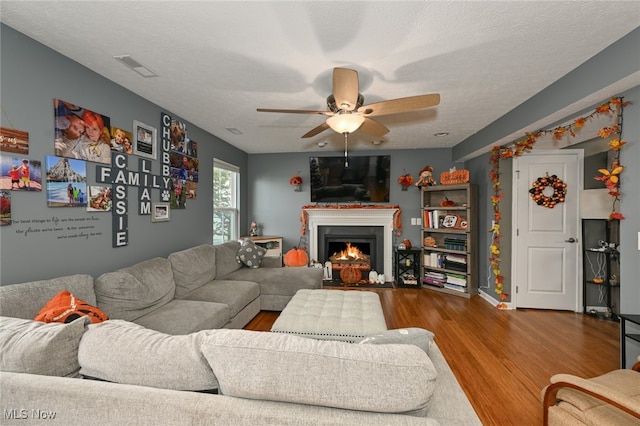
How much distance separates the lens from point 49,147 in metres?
2.00

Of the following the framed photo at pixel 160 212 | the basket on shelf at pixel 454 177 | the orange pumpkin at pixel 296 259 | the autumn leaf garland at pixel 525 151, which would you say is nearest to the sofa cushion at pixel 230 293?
the framed photo at pixel 160 212

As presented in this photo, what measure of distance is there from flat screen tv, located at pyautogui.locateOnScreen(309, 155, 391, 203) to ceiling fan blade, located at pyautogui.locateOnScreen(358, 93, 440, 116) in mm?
2953

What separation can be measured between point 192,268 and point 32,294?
1426mm

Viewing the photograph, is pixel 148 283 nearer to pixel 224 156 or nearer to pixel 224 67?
pixel 224 67

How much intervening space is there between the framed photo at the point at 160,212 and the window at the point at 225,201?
4.24 feet

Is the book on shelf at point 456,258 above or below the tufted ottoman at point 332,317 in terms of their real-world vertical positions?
above

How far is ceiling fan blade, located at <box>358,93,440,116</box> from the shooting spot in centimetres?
200

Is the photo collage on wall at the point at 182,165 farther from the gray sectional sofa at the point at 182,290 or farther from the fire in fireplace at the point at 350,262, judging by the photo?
the fire in fireplace at the point at 350,262

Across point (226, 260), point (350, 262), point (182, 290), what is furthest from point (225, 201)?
point (350, 262)

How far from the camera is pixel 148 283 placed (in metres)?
2.43

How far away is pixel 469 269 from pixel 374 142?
257 centimetres

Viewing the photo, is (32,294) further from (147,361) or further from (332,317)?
(332,317)

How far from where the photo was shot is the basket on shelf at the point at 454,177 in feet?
14.5

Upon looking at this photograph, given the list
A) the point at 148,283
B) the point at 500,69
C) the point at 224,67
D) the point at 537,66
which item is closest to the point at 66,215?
the point at 148,283
